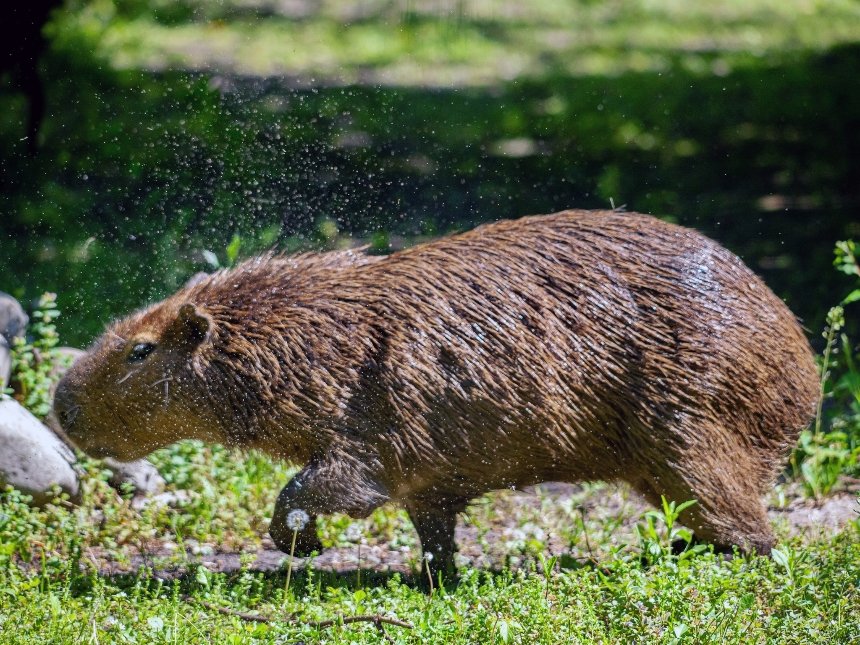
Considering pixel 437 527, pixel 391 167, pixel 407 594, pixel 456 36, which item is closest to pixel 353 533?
pixel 437 527

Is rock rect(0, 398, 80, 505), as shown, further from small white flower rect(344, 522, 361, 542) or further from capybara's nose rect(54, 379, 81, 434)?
small white flower rect(344, 522, 361, 542)

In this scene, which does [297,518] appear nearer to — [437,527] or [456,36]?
[437,527]

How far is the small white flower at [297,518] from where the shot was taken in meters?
4.67

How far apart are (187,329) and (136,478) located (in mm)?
1216

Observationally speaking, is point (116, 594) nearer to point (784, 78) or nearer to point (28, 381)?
point (28, 381)

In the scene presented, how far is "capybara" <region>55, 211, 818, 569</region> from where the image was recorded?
4734 mm

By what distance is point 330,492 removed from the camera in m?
4.69

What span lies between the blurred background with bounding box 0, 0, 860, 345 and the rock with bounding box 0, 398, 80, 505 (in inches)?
54.3

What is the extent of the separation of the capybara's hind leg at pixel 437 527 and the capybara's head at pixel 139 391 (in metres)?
0.90

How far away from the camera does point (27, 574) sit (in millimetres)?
4770

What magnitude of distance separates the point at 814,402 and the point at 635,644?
151cm

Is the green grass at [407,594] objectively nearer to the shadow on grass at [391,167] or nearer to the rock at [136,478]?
the rock at [136,478]

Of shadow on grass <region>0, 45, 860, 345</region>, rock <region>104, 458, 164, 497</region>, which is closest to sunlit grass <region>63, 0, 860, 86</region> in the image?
shadow on grass <region>0, 45, 860, 345</region>

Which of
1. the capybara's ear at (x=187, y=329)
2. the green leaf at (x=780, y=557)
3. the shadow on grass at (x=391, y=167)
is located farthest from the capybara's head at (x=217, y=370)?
the shadow on grass at (x=391, y=167)
